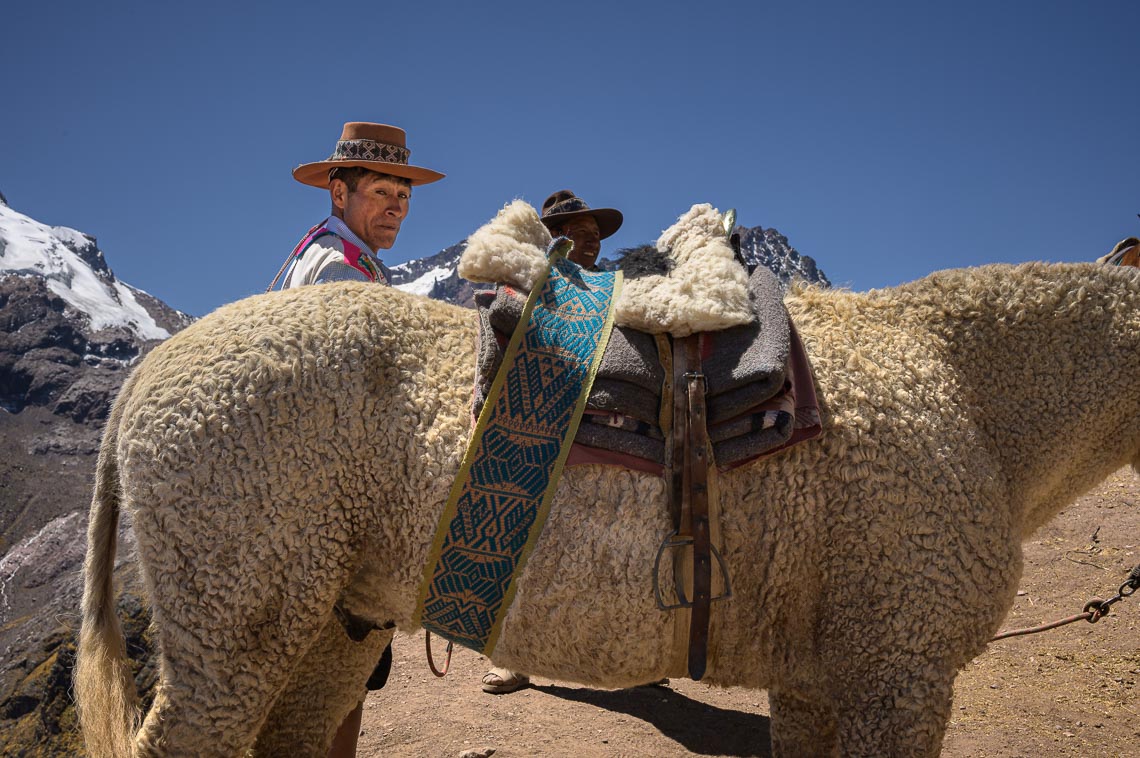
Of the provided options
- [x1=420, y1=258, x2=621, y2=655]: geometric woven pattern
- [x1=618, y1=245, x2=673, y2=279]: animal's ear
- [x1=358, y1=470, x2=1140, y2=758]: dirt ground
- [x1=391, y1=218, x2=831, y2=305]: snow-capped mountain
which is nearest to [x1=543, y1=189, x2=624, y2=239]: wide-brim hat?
[x1=618, y1=245, x2=673, y2=279]: animal's ear

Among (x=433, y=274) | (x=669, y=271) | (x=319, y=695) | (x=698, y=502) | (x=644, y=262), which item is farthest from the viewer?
(x=433, y=274)

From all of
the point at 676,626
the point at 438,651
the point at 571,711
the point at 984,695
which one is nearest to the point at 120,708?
the point at 676,626

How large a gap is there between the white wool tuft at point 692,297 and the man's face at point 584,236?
2.41m

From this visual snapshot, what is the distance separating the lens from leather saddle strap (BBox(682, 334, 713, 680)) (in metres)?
2.10

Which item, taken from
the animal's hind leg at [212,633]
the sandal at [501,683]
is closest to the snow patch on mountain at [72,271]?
the sandal at [501,683]

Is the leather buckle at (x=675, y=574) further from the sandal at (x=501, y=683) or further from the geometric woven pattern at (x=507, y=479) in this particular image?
the sandal at (x=501, y=683)

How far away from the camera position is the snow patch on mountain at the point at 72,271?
67250 mm

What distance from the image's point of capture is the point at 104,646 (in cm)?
238

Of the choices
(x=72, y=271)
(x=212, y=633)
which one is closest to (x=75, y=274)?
(x=72, y=271)

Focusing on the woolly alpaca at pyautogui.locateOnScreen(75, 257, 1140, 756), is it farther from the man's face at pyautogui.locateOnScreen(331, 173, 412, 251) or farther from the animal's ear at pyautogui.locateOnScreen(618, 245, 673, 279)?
the man's face at pyautogui.locateOnScreen(331, 173, 412, 251)

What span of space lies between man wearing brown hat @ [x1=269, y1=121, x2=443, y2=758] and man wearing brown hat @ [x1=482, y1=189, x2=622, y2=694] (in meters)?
1.54

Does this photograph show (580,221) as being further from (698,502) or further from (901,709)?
(901,709)

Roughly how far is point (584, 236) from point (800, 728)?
3.25m

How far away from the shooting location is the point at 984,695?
173 inches
